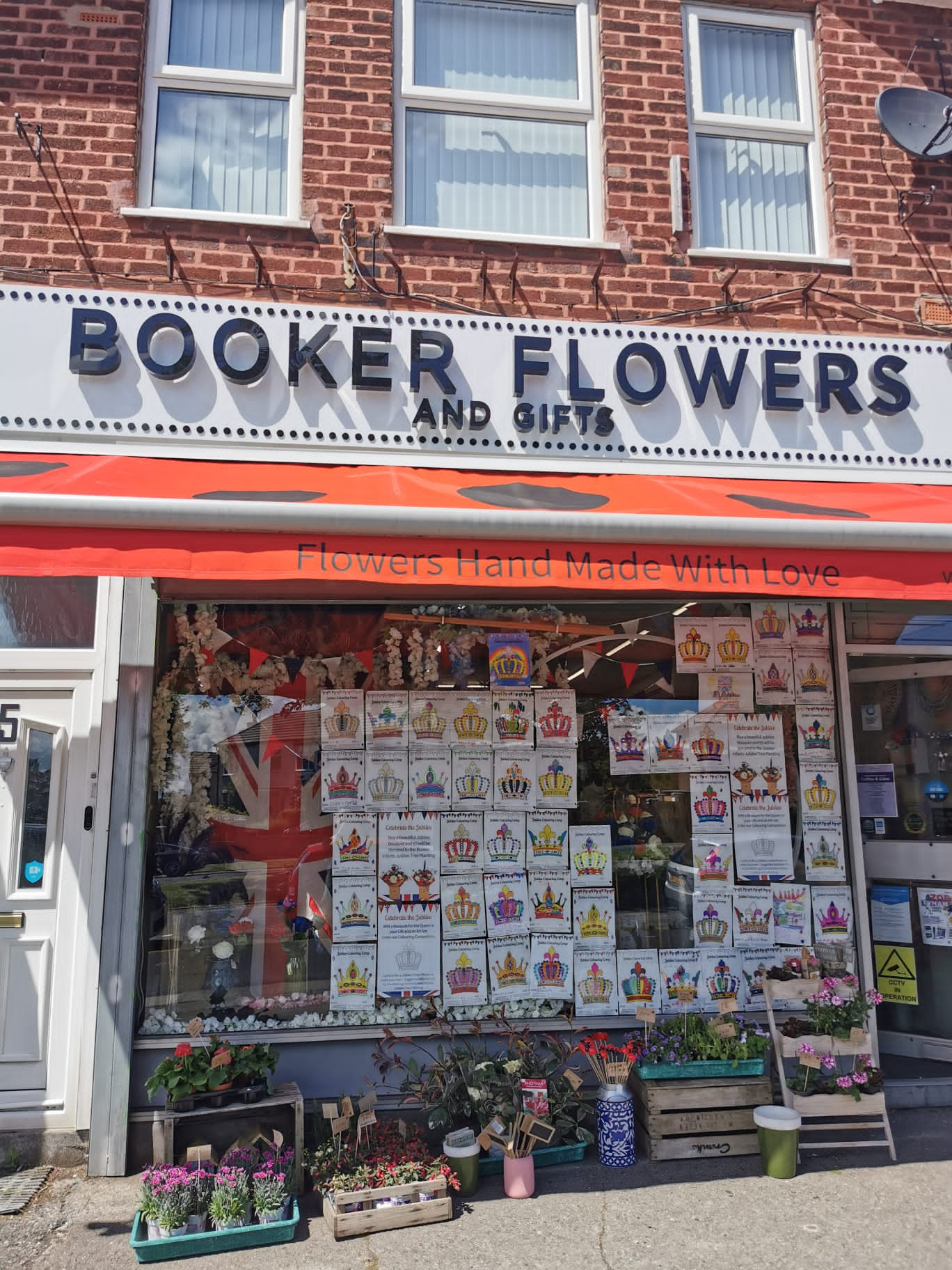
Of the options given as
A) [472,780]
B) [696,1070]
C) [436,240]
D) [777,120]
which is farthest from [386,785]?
[777,120]

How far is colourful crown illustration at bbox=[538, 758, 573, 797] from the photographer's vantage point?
5.60 meters

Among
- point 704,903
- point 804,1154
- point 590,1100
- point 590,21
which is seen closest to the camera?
point 804,1154

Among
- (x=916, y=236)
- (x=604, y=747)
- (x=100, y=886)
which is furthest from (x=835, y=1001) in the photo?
(x=916, y=236)

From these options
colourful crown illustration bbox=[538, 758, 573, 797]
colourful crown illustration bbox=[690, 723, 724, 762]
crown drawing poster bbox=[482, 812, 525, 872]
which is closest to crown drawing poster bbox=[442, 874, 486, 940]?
crown drawing poster bbox=[482, 812, 525, 872]

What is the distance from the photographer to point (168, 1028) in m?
5.05

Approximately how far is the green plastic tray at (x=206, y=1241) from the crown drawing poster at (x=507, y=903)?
179 centimetres

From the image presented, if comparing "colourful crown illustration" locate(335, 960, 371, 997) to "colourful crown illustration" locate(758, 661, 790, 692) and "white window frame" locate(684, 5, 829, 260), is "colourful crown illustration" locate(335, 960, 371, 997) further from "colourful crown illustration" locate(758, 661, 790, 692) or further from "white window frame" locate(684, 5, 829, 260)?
"white window frame" locate(684, 5, 829, 260)

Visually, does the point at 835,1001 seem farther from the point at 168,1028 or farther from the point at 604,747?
the point at 168,1028

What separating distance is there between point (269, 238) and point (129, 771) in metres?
2.99

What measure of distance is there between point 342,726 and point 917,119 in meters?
5.12

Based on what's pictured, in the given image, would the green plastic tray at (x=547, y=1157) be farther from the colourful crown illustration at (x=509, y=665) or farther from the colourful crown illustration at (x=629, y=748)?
the colourful crown illustration at (x=509, y=665)

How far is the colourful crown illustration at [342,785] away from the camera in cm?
547

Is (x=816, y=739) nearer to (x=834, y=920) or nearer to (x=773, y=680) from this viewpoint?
(x=773, y=680)

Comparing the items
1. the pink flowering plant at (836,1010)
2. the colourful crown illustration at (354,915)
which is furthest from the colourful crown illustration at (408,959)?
the pink flowering plant at (836,1010)
